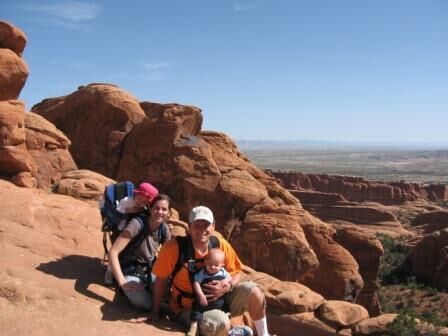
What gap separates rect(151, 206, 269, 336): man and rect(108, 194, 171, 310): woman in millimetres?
343

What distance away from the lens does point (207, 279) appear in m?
5.71

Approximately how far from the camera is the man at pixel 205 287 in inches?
221

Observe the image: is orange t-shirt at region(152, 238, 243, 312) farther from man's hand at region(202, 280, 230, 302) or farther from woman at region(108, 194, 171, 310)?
woman at region(108, 194, 171, 310)

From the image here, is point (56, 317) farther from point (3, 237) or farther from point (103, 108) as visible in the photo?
point (103, 108)

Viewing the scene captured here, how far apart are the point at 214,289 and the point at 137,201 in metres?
1.58

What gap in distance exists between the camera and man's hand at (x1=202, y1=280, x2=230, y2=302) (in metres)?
5.69

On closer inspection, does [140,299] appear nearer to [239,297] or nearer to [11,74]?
[239,297]

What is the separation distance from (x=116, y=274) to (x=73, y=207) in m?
4.28

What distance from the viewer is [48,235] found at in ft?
26.4

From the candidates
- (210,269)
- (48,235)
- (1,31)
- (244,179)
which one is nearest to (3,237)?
(48,235)

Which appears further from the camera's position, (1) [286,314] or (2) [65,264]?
(1) [286,314]

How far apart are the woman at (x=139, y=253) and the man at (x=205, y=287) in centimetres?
34

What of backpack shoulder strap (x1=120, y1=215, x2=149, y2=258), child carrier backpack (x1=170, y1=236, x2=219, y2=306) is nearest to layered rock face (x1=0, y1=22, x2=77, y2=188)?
backpack shoulder strap (x1=120, y1=215, x2=149, y2=258)

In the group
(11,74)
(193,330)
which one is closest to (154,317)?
(193,330)
